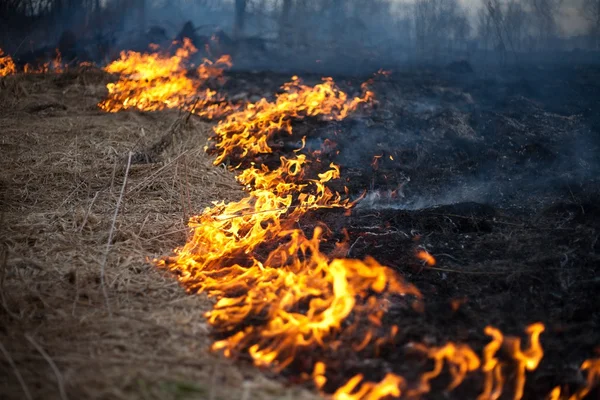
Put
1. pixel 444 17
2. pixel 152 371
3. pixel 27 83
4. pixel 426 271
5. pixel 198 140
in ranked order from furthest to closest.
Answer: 1. pixel 444 17
2. pixel 27 83
3. pixel 198 140
4. pixel 426 271
5. pixel 152 371

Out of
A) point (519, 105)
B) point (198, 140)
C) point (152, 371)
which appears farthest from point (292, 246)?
point (519, 105)

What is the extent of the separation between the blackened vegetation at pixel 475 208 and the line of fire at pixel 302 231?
0.9 inches

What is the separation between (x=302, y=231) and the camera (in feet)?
12.6

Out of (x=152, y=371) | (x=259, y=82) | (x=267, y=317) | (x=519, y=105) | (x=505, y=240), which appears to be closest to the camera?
(x=152, y=371)

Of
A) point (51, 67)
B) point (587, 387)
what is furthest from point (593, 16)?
point (51, 67)

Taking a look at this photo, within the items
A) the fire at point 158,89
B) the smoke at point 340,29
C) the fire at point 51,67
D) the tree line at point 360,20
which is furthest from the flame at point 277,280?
the tree line at point 360,20

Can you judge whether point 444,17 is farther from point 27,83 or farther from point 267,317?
point 267,317

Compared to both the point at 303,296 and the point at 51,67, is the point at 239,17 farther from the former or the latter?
the point at 303,296

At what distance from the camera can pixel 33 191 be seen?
14.9 ft

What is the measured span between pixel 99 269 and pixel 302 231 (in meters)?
1.59

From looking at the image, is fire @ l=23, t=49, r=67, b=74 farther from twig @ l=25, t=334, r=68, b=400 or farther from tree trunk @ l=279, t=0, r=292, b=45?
twig @ l=25, t=334, r=68, b=400

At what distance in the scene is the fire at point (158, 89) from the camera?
7.51m

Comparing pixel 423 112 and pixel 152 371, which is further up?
pixel 423 112

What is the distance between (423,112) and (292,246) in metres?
4.63
